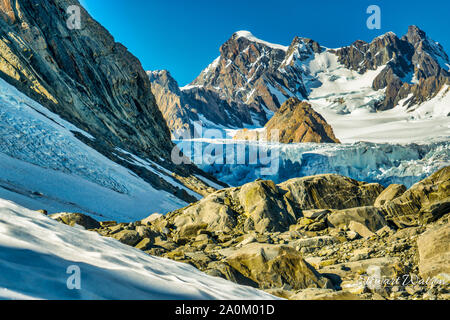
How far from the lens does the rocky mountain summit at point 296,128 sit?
164 metres

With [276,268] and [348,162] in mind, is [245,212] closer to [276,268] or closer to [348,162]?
[276,268]

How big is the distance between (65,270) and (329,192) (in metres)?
17.7

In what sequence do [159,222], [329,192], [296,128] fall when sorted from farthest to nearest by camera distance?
[296,128], [329,192], [159,222]

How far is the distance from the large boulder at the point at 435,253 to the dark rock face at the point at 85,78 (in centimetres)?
2662

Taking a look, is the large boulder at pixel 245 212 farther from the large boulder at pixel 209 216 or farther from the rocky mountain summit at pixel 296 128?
the rocky mountain summit at pixel 296 128

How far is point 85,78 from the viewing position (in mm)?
53438

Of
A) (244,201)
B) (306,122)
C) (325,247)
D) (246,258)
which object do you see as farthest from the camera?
(306,122)

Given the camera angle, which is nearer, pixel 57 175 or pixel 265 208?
pixel 265 208

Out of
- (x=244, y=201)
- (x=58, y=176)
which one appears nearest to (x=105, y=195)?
(x=58, y=176)

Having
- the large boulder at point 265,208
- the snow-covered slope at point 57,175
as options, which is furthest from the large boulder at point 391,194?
the snow-covered slope at point 57,175

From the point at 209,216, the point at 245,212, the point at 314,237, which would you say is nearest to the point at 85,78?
the point at 209,216

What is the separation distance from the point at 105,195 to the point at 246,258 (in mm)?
15725

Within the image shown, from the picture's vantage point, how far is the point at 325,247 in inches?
436
